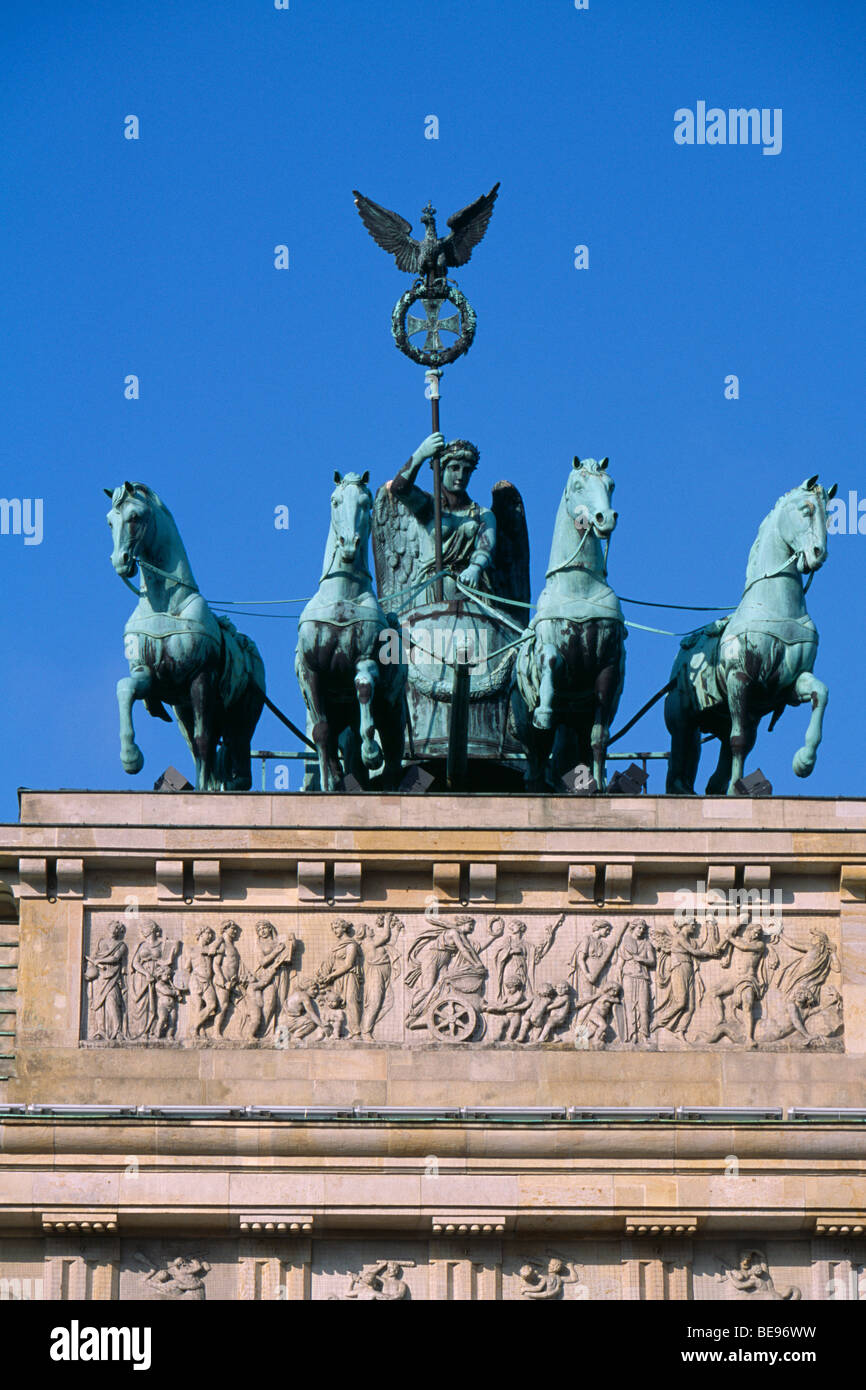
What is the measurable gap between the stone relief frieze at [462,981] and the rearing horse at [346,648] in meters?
1.90

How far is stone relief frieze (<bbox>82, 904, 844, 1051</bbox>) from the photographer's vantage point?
108 feet

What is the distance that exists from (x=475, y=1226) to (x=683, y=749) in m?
5.79

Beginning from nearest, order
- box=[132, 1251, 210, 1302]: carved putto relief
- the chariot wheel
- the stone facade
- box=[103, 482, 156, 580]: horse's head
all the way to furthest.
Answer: box=[132, 1251, 210, 1302]: carved putto relief, the stone facade, the chariot wheel, box=[103, 482, 156, 580]: horse's head

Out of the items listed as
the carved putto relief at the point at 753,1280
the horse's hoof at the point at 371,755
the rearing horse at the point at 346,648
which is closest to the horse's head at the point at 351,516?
the rearing horse at the point at 346,648

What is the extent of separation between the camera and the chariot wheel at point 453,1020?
3291 centimetres

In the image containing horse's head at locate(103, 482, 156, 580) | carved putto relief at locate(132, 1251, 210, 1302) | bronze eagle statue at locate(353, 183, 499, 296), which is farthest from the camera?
bronze eagle statue at locate(353, 183, 499, 296)

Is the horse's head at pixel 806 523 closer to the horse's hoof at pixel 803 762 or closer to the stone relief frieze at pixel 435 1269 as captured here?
the horse's hoof at pixel 803 762

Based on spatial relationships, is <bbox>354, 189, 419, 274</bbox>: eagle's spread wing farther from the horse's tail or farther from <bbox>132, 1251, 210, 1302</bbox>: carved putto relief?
<bbox>132, 1251, 210, 1302</bbox>: carved putto relief

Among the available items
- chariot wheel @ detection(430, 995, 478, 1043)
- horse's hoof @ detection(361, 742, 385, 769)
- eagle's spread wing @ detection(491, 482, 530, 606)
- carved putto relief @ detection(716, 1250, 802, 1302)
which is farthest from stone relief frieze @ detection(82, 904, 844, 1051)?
eagle's spread wing @ detection(491, 482, 530, 606)

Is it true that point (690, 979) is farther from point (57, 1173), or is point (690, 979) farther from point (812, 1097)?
point (57, 1173)

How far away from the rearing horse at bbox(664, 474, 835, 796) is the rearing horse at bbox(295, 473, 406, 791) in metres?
2.83

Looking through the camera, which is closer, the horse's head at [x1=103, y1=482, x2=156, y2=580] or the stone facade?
the stone facade

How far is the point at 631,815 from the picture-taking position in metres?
33.6

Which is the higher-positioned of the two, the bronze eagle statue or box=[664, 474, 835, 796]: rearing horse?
the bronze eagle statue
